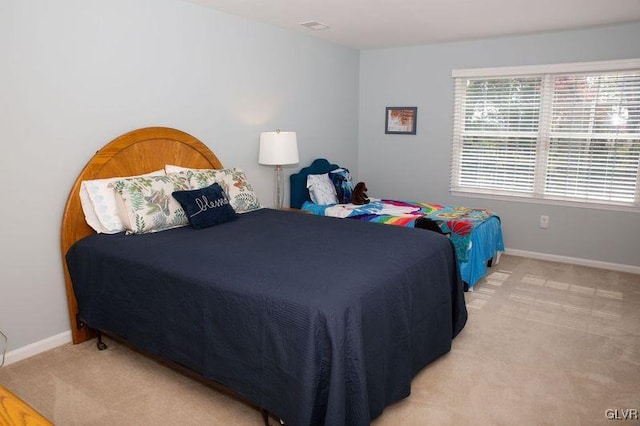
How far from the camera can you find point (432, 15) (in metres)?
3.77

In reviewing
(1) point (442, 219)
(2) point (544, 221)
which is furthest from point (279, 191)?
(2) point (544, 221)

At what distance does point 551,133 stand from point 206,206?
3.46m

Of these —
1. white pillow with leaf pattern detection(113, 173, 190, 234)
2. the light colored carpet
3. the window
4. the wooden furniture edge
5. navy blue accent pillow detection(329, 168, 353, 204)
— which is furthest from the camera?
navy blue accent pillow detection(329, 168, 353, 204)

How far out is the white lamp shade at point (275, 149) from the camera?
4.01m

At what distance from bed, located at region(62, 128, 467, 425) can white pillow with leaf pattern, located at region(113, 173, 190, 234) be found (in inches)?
3.9

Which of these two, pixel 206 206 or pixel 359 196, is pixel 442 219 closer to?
pixel 359 196

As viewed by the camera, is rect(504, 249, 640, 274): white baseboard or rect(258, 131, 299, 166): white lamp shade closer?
rect(258, 131, 299, 166): white lamp shade

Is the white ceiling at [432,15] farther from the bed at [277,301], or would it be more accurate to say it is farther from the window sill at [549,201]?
the window sill at [549,201]

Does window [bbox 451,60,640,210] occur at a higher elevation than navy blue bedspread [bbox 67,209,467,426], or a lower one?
higher

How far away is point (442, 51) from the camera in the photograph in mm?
4977

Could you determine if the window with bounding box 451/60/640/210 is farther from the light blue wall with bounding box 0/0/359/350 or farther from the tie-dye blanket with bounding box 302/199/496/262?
the light blue wall with bounding box 0/0/359/350

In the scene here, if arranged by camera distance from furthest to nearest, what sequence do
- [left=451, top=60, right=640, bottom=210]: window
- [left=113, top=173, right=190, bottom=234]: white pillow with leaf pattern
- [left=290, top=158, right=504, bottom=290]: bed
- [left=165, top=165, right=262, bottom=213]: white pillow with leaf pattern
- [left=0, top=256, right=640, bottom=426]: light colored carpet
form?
[left=451, top=60, right=640, bottom=210]: window, [left=290, top=158, right=504, bottom=290]: bed, [left=165, top=165, right=262, bottom=213]: white pillow with leaf pattern, [left=113, top=173, right=190, bottom=234]: white pillow with leaf pattern, [left=0, top=256, right=640, bottom=426]: light colored carpet

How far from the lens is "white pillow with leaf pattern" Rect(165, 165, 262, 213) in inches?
131

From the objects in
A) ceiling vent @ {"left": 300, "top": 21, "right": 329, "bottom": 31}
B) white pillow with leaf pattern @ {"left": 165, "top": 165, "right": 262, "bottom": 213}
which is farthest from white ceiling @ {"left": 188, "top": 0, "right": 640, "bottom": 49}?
white pillow with leaf pattern @ {"left": 165, "top": 165, "right": 262, "bottom": 213}
